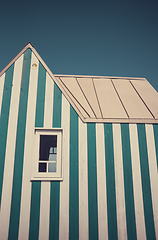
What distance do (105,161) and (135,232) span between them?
166 centimetres

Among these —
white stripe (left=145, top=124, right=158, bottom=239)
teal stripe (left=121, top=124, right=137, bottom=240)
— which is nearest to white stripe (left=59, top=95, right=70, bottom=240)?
teal stripe (left=121, top=124, right=137, bottom=240)

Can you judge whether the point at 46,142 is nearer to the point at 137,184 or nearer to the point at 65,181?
the point at 65,181

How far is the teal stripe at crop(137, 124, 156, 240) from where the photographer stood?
420 cm

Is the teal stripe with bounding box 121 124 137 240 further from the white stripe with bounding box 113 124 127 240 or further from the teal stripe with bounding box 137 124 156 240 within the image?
the teal stripe with bounding box 137 124 156 240

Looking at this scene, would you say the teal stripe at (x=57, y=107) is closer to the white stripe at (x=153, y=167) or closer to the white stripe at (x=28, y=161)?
the white stripe at (x=28, y=161)

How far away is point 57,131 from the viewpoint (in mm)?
4812

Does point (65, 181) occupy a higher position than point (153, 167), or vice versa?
point (153, 167)

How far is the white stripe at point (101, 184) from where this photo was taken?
13.6 ft

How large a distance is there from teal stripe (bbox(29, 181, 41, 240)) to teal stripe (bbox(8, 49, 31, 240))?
29cm

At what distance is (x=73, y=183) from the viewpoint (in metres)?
4.37

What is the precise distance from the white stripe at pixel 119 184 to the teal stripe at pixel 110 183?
0.08 metres

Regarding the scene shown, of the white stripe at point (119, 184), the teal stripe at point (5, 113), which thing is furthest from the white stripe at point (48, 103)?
the white stripe at point (119, 184)

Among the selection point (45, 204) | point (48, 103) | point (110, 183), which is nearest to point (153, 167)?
point (110, 183)

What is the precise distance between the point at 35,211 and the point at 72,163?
1.32 metres
